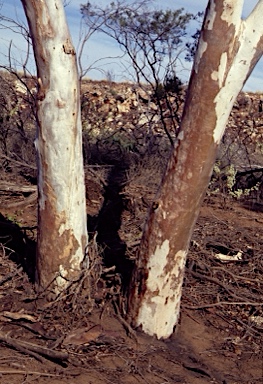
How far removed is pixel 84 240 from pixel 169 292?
0.92 m

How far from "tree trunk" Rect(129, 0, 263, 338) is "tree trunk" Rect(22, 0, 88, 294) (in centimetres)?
68

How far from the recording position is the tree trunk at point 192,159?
4098 mm

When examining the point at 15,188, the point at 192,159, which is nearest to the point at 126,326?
the point at 192,159

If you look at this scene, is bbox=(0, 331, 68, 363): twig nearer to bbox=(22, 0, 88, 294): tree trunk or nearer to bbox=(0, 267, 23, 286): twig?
bbox=(22, 0, 88, 294): tree trunk

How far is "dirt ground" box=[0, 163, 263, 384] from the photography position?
169 inches

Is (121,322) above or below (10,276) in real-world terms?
below

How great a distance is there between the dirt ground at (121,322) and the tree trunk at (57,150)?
0.66 ft

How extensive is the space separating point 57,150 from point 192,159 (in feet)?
3.71

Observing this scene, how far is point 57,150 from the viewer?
4.77 m

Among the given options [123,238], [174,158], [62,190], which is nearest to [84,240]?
[62,190]

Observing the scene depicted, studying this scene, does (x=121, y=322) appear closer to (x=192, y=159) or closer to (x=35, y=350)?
(x=35, y=350)

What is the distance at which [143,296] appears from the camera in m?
4.77

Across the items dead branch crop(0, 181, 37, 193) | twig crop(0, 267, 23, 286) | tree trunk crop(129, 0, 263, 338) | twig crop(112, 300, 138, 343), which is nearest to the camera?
tree trunk crop(129, 0, 263, 338)

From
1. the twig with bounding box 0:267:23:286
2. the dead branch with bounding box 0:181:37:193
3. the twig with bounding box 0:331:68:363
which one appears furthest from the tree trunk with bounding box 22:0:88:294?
the dead branch with bounding box 0:181:37:193
